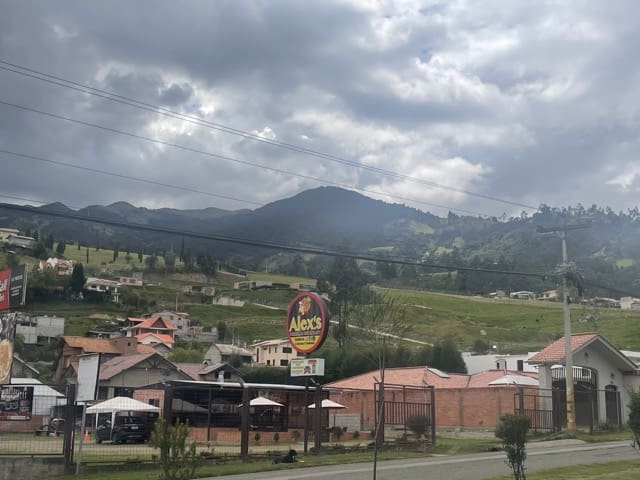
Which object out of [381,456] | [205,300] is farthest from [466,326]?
[381,456]

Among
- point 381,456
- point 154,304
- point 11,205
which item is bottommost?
point 381,456

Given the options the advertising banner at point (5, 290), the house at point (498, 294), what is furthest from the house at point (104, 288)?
the advertising banner at point (5, 290)

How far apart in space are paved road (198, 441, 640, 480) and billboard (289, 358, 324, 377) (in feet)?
13.5

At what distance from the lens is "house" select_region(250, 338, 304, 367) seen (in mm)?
104062

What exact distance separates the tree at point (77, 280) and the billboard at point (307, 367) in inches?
4795

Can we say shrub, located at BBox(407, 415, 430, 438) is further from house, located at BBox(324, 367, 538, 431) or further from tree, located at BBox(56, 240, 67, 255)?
tree, located at BBox(56, 240, 67, 255)

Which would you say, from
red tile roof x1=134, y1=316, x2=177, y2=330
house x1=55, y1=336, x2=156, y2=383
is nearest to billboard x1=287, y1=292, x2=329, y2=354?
house x1=55, y1=336, x2=156, y2=383

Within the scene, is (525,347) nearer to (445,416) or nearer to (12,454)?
(445,416)

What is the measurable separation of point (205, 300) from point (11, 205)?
5841 inches

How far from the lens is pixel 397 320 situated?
73.9m

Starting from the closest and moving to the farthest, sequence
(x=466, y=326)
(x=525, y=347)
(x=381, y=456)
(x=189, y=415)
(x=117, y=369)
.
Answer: (x=381, y=456) → (x=189, y=415) → (x=117, y=369) → (x=525, y=347) → (x=466, y=326)

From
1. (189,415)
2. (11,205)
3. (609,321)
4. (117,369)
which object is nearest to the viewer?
(11,205)

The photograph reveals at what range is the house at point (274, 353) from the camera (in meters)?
104

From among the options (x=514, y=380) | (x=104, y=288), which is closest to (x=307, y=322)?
(x=514, y=380)
